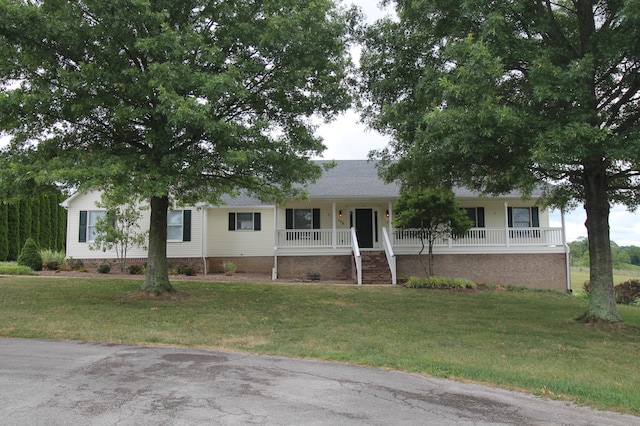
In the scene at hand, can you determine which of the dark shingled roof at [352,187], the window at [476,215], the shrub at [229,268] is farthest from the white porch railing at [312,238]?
the window at [476,215]

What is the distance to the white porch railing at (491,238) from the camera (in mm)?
19828

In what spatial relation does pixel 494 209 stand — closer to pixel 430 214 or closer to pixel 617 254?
pixel 430 214

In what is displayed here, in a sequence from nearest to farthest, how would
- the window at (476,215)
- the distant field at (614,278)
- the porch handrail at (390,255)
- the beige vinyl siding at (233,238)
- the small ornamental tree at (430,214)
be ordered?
the small ornamental tree at (430,214) < the porch handrail at (390,255) < the window at (476,215) < the beige vinyl siding at (233,238) < the distant field at (614,278)

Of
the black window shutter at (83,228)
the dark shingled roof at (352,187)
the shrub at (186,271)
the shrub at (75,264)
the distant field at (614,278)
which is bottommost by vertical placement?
the distant field at (614,278)

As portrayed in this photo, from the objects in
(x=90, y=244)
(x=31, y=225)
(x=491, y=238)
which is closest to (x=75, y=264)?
(x=90, y=244)

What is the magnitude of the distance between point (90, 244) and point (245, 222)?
7.21 metres

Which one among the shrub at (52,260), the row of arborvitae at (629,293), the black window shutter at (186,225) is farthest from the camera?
the black window shutter at (186,225)

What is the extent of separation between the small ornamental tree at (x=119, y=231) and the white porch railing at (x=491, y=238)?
11.3 m

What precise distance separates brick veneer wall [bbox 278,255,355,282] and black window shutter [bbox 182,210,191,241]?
5081 millimetres

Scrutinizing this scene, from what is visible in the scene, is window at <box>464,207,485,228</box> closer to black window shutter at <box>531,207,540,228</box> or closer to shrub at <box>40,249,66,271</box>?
black window shutter at <box>531,207,540,228</box>

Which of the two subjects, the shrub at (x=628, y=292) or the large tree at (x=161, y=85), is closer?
the large tree at (x=161, y=85)

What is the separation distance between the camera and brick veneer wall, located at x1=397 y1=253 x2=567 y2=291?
19.6 meters

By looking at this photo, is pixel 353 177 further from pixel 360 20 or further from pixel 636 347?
pixel 636 347

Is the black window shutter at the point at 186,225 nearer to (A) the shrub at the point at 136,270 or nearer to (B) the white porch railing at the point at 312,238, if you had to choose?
(A) the shrub at the point at 136,270
